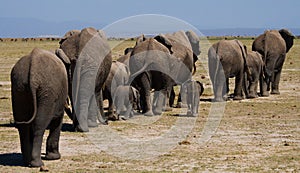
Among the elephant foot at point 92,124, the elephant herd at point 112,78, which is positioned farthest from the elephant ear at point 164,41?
the elephant foot at point 92,124

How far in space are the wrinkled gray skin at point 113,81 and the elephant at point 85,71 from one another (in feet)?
4.58

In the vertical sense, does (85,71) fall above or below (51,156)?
above

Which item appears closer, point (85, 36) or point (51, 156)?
point (51, 156)

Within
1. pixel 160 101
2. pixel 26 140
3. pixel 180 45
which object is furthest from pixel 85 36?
pixel 180 45

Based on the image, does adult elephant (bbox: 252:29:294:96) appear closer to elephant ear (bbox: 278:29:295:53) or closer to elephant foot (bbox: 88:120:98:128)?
elephant ear (bbox: 278:29:295:53)

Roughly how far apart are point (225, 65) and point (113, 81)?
20.3 feet

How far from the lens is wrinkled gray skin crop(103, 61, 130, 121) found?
17938 mm

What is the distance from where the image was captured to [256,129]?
16.4 metres

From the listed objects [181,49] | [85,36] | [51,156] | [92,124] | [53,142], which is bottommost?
[92,124]

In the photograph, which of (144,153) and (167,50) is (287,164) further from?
(167,50)

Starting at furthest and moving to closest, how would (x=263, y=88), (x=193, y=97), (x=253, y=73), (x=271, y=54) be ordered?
1. (x=271, y=54)
2. (x=263, y=88)
3. (x=253, y=73)
4. (x=193, y=97)

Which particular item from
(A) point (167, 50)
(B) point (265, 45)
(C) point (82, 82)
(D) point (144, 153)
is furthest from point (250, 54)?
(D) point (144, 153)

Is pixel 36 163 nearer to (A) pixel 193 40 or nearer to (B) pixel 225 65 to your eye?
(B) pixel 225 65

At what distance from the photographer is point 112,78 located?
721 inches
